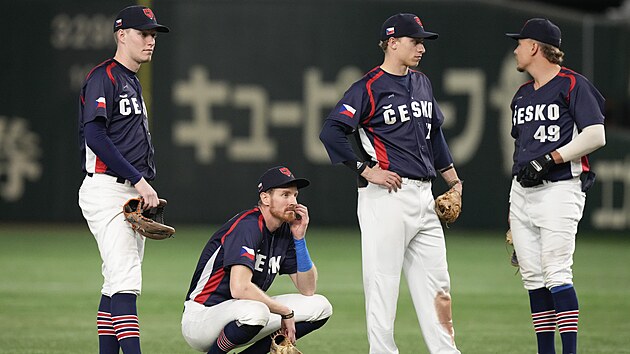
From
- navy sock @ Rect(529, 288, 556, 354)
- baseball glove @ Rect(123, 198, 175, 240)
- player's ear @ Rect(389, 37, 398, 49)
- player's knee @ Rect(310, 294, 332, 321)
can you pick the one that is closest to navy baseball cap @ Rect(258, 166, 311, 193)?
baseball glove @ Rect(123, 198, 175, 240)

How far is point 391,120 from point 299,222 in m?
0.82

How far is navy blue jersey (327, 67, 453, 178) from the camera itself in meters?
6.82

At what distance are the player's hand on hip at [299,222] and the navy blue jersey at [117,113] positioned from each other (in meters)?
0.93

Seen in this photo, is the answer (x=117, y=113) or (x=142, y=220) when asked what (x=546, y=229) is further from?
(x=117, y=113)

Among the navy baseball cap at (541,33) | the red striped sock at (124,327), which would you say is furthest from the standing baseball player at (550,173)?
the red striped sock at (124,327)

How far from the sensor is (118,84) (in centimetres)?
673

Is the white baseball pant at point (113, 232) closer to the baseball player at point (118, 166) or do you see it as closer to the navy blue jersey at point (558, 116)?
the baseball player at point (118, 166)

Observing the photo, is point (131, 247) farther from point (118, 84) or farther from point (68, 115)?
point (68, 115)

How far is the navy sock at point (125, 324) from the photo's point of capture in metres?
6.50

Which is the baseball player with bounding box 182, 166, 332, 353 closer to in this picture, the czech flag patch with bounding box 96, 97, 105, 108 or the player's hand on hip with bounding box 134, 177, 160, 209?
the player's hand on hip with bounding box 134, 177, 160, 209

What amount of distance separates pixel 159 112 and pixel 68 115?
150 cm

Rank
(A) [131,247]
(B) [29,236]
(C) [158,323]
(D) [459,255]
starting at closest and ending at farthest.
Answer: (A) [131,247] < (C) [158,323] < (D) [459,255] < (B) [29,236]

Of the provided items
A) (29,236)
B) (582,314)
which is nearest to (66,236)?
(29,236)

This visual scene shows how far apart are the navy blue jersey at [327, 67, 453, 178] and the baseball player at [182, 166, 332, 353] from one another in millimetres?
489
